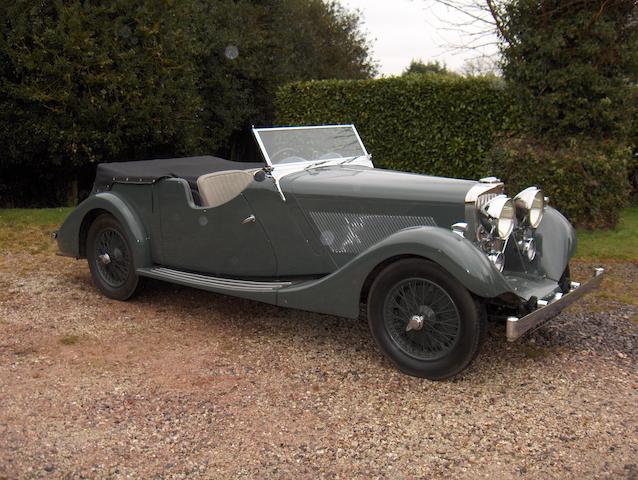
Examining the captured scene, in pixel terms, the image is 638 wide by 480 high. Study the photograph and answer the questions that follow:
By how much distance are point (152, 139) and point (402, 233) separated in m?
8.68

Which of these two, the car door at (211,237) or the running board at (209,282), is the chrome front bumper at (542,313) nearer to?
the running board at (209,282)

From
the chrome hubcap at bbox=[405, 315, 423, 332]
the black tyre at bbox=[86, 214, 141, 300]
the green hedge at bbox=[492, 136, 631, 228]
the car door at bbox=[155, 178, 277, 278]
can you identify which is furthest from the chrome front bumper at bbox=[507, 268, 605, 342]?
the green hedge at bbox=[492, 136, 631, 228]

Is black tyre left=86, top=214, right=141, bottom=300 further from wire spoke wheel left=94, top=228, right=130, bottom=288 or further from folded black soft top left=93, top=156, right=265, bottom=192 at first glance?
folded black soft top left=93, top=156, right=265, bottom=192

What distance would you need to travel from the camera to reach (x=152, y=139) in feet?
37.9

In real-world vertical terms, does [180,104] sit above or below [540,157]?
above

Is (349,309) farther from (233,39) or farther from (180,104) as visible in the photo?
(233,39)

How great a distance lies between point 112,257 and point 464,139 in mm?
6359

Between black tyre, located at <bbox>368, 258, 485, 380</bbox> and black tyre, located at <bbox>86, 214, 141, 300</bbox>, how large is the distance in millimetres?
2412

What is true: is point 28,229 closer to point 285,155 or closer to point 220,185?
point 220,185

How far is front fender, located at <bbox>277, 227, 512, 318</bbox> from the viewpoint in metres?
3.54

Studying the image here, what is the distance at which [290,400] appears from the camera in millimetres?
3623

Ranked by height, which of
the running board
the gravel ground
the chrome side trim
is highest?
the chrome side trim

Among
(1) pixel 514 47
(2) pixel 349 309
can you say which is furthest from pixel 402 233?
(1) pixel 514 47

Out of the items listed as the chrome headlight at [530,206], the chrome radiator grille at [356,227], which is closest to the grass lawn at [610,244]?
the chrome headlight at [530,206]
